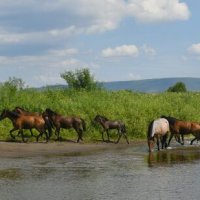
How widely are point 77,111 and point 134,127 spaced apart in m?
3.34

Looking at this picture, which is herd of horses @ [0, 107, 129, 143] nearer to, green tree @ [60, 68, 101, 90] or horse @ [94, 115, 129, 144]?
horse @ [94, 115, 129, 144]

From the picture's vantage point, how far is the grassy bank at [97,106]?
93.7 feet

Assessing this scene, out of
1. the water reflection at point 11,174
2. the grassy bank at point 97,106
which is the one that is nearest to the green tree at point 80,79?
the grassy bank at point 97,106

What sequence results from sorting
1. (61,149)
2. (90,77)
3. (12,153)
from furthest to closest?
1. (90,77)
2. (61,149)
3. (12,153)

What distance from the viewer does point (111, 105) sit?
31578 millimetres

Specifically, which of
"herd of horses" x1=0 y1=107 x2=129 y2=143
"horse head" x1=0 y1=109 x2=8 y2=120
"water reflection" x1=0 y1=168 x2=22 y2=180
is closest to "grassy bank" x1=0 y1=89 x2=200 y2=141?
"horse head" x1=0 y1=109 x2=8 y2=120

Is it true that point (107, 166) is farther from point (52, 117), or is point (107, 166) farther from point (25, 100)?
point (25, 100)

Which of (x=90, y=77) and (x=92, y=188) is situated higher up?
(x=90, y=77)

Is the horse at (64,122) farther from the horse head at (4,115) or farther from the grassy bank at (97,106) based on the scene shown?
the horse head at (4,115)

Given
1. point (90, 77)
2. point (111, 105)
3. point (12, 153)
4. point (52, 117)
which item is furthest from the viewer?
point (90, 77)

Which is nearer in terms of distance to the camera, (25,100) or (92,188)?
(92,188)

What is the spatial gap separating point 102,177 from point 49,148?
27.4 ft

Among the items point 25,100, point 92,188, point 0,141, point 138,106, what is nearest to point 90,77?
point 138,106

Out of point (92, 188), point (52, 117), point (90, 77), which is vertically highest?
point (90, 77)
